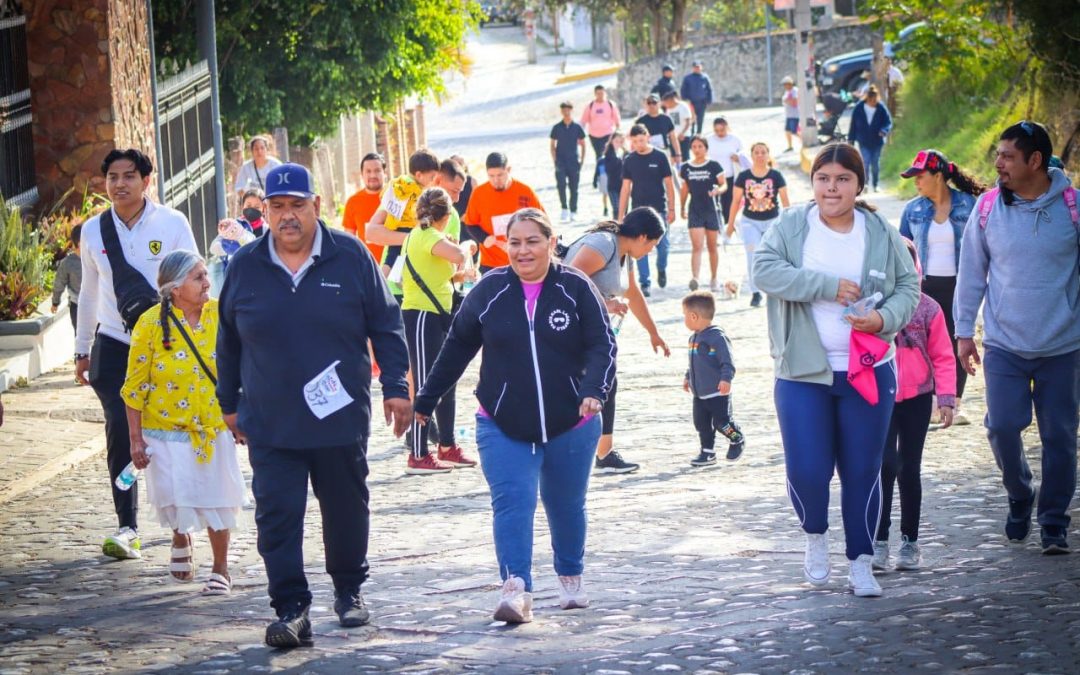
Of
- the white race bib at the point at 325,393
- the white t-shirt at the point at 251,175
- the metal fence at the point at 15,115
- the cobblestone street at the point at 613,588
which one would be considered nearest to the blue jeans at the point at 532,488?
the cobblestone street at the point at 613,588

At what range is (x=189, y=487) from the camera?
24.5ft

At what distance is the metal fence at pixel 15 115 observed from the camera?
15336mm

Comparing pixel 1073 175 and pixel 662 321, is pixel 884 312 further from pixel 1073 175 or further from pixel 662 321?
pixel 1073 175

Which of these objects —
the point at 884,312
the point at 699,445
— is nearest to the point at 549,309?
the point at 884,312

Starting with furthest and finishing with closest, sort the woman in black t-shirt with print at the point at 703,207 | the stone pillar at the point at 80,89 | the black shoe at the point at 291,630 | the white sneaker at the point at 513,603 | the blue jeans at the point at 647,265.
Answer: the blue jeans at the point at 647,265, the woman in black t-shirt with print at the point at 703,207, the stone pillar at the point at 80,89, the white sneaker at the point at 513,603, the black shoe at the point at 291,630

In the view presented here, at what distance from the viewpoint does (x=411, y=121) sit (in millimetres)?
37281

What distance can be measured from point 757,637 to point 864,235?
1.75 m

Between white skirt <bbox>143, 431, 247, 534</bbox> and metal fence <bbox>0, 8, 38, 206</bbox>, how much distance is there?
8523 millimetres

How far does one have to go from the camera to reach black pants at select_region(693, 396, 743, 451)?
412 inches

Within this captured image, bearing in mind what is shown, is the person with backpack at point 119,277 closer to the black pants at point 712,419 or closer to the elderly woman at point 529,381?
the elderly woman at point 529,381

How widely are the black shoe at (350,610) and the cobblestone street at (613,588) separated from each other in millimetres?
50

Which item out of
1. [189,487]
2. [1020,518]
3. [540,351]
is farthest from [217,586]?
[1020,518]

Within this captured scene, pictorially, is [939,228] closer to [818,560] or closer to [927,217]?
[927,217]

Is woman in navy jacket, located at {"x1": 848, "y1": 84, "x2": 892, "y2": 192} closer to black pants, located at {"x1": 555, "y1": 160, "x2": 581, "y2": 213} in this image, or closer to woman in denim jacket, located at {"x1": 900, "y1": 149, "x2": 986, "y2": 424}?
black pants, located at {"x1": 555, "y1": 160, "x2": 581, "y2": 213}
